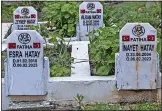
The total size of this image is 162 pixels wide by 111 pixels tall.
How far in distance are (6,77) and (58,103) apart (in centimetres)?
57

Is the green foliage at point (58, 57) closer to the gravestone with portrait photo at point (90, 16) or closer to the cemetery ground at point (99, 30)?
the cemetery ground at point (99, 30)

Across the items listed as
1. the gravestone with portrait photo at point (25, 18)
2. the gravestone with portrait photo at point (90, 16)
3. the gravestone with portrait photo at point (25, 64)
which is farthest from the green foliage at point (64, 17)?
the gravestone with portrait photo at point (25, 64)

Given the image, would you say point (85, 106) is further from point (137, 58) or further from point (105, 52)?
point (105, 52)

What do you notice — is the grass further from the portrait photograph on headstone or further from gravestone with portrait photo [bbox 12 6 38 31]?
gravestone with portrait photo [bbox 12 6 38 31]

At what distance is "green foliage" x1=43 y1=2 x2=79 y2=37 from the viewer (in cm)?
905

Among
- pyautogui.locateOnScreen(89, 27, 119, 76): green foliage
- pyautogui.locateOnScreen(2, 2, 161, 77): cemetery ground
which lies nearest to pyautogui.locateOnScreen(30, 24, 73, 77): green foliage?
pyautogui.locateOnScreen(2, 2, 161, 77): cemetery ground

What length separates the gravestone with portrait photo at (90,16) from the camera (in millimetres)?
8531

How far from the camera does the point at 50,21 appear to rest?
9469 millimetres

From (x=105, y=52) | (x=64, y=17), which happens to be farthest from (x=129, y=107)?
(x=64, y=17)

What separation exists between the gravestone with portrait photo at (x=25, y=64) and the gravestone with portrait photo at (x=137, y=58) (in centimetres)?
76

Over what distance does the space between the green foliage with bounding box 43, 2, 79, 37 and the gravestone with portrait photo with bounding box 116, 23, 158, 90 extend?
300 cm

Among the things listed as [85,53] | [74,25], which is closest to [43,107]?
[85,53]

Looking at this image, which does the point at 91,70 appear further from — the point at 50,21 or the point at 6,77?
the point at 50,21

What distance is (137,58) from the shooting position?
5996 mm
